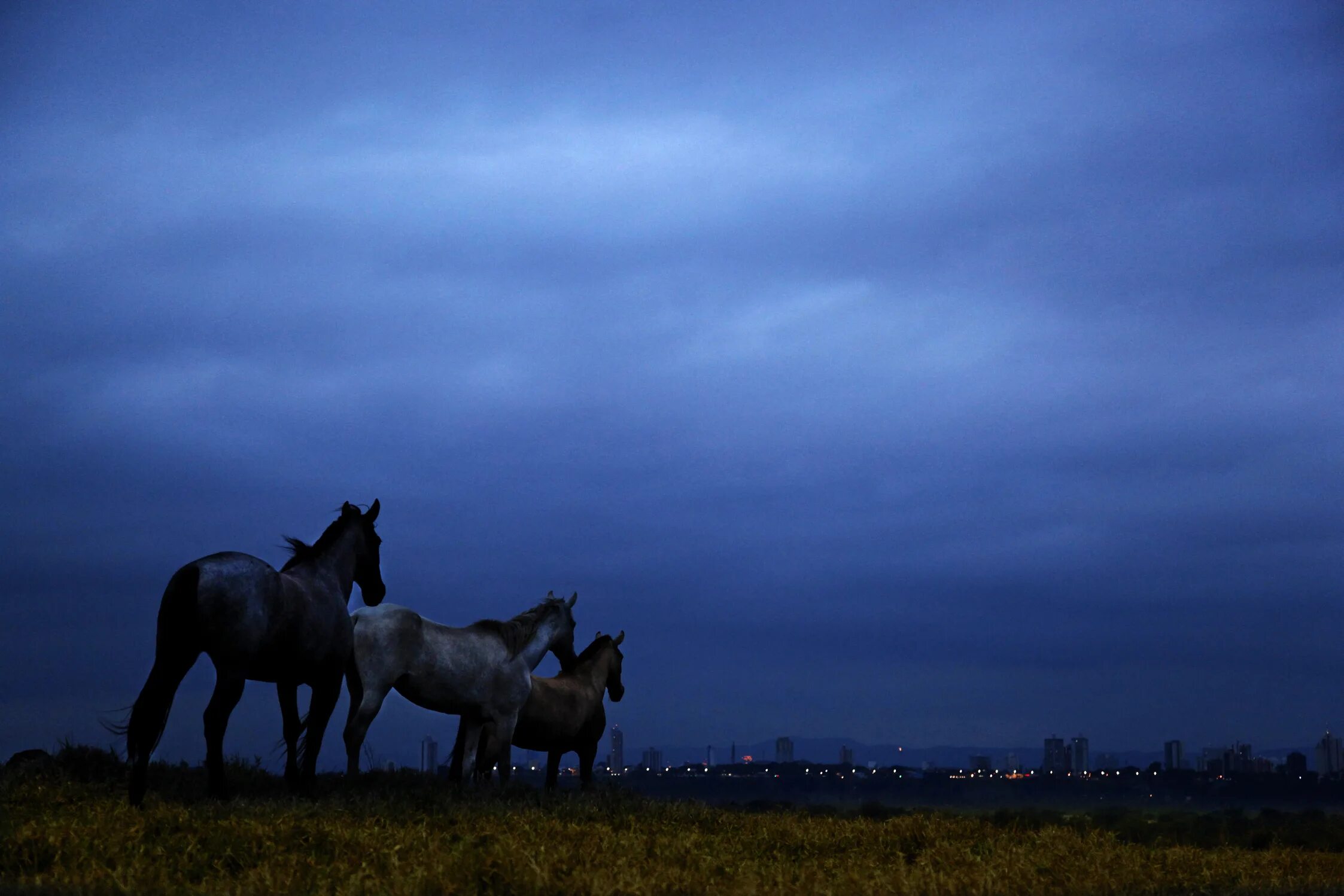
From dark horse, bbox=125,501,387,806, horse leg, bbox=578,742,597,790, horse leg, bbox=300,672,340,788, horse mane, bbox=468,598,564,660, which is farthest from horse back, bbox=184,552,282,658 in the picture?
horse leg, bbox=578,742,597,790

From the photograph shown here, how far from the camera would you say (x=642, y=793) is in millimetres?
15508

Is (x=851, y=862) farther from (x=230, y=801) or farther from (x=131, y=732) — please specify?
(x=131, y=732)

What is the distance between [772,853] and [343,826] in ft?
13.3

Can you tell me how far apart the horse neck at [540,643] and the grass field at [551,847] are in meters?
2.54

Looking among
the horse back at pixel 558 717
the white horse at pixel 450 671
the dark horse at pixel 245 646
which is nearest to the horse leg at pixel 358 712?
the white horse at pixel 450 671

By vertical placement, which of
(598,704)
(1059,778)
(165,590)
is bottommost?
(1059,778)

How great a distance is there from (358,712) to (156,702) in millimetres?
3736

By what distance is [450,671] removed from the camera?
15.5 m

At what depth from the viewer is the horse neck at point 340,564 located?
13.4 metres

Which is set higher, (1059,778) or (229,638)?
(229,638)

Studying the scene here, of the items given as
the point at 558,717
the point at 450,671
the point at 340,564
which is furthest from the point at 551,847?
the point at 558,717

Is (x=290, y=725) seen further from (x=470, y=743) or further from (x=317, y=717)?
(x=470, y=743)

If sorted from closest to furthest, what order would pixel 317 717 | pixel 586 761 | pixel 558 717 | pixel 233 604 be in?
1. pixel 233 604
2. pixel 317 717
3. pixel 558 717
4. pixel 586 761

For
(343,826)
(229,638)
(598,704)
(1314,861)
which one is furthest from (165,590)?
(1314,861)
